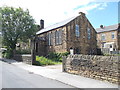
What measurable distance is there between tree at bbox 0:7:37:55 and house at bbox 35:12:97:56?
342 centimetres

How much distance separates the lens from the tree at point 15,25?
1143 inches

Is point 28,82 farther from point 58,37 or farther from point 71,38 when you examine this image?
point 58,37

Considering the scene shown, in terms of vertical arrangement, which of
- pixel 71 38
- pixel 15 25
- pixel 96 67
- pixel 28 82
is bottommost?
pixel 28 82

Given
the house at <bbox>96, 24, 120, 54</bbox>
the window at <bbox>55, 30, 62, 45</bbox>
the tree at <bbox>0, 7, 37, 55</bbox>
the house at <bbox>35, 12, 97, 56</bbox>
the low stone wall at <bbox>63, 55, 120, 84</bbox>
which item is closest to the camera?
the low stone wall at <bbox>63, 55, 120, 84</bbox>

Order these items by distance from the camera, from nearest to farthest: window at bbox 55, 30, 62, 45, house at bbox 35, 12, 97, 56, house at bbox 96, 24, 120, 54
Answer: house at bbox 35, 12, 97, 56 → window at bbox 55, 30, 62, 45 → house at bbox 96, 24, 120, 54

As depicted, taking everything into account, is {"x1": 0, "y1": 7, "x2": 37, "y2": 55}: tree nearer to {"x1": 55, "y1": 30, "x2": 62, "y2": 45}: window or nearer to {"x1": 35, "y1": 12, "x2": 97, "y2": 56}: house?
{"x1": 35, "y1": 12, "x2": 97, "y2": 56}: house

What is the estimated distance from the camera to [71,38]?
2600 centimetres

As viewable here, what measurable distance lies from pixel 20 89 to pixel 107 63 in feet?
16.5

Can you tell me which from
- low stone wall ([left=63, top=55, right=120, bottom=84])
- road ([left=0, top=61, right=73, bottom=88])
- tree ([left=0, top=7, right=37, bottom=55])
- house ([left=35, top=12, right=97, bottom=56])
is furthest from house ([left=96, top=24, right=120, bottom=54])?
road ([left=0, top=61, right=73, bottom=88])

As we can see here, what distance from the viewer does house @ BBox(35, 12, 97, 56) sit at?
83.8 ft

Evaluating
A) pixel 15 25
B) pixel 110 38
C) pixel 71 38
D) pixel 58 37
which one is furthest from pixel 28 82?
pixel 110 38

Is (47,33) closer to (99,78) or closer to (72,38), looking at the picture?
(72,38)

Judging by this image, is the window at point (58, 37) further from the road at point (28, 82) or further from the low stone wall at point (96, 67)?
the road at point (28, 82)

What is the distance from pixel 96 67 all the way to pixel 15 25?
82.8 ft
